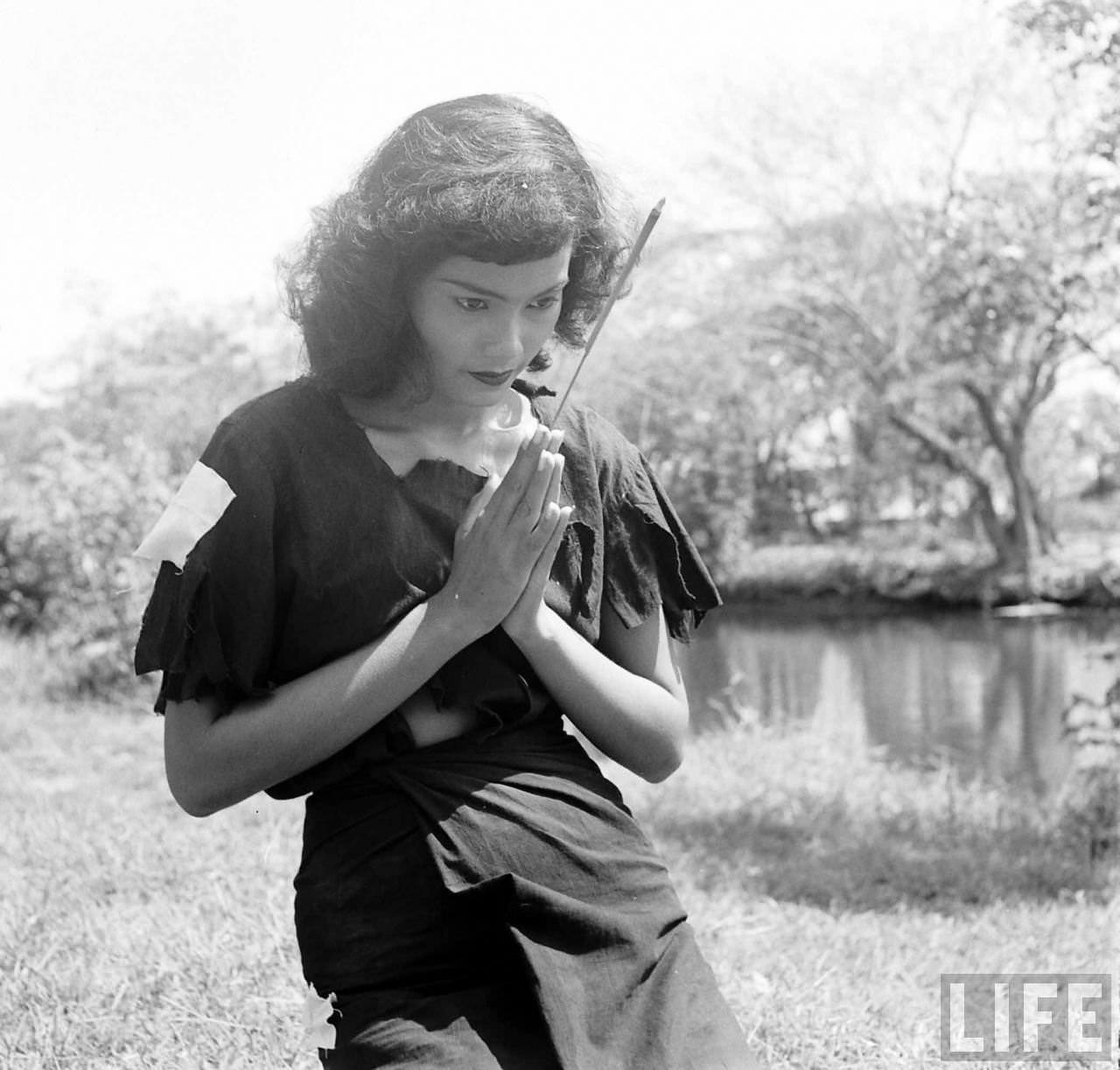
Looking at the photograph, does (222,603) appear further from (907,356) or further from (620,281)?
(907,356)

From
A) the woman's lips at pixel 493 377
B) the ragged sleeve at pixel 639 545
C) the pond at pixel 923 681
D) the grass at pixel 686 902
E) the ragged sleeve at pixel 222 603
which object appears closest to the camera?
the ragged sleeve at pixel 222 603

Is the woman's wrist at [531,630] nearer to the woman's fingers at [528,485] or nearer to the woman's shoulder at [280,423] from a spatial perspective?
the woman's fingers at [528,485]

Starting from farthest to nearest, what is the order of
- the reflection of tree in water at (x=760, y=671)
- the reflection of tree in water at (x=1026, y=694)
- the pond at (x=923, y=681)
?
the reflection of tree in water at (x=760, y=671)
the pond at (x=923, y=681)
the reflection of tree in water at (x=1026, y=694)

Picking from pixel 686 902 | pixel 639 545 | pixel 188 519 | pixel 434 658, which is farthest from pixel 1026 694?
pixel 188 519

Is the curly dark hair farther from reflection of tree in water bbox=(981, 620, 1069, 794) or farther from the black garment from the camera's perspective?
reflection of tree in water bbox=(981, 620, 1069, 794)

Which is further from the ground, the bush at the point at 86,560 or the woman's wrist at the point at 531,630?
the woman's wrist at the point at 531,630

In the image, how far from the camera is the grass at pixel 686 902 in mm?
2443

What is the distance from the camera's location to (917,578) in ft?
65.0

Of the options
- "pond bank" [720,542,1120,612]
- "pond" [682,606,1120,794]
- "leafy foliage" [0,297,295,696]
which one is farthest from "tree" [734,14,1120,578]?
"leafy foliage" [0,297,295,696]

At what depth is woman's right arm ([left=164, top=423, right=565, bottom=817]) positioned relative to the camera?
4.81 feet

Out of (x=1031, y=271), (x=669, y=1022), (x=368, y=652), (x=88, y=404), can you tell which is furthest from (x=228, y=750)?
(x=88, y=404)

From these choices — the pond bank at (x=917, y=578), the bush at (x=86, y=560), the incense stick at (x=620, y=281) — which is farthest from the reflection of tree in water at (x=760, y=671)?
the incense stick at (x=620, y=281)

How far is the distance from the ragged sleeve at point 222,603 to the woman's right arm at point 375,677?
0.14 ft

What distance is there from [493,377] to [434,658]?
34 centimetres
